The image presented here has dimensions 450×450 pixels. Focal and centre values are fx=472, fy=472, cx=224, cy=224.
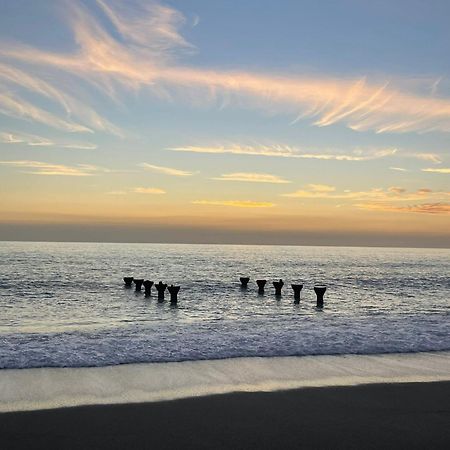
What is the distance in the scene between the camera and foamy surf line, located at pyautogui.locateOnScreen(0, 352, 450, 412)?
27.3 feet

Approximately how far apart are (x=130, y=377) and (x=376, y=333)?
964cm

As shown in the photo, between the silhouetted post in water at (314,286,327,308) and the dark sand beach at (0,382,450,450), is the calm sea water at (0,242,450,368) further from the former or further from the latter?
the dark sand beach at (0,382,450,450)

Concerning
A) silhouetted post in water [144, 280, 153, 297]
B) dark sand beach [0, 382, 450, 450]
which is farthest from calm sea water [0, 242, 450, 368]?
dark sand beach [0, 382, 450, 450]

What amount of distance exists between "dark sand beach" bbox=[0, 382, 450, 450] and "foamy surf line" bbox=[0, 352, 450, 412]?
1.79ft

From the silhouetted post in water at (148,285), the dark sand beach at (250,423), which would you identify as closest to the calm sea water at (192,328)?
the silhouetted post in water at (148,285)

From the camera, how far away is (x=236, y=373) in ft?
34.0

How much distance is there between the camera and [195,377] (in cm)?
993

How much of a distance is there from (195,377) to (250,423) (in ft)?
9.80

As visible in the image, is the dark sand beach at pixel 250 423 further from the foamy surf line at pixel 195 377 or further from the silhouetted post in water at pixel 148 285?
the silhouetted post in water at pixel 148 285

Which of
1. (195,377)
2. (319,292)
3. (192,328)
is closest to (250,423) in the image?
(195,377)

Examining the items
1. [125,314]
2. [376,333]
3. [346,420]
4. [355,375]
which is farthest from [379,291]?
[346,420]

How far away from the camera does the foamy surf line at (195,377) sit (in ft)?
27.3

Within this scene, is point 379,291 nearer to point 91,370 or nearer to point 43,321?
point 43,321

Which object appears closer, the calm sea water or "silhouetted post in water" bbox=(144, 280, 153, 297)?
the calm sea water
